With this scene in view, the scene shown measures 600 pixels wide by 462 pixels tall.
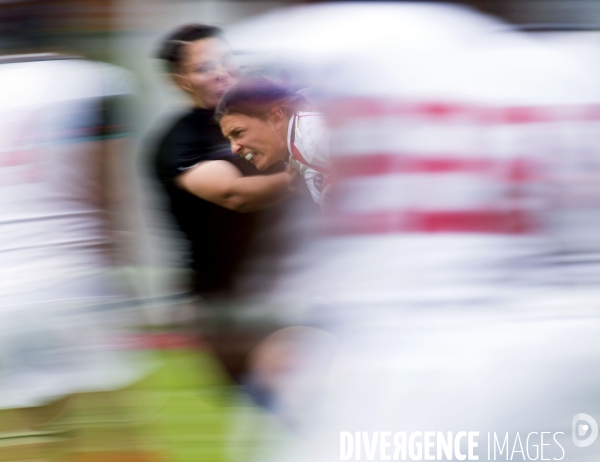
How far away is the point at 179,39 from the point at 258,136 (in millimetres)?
334

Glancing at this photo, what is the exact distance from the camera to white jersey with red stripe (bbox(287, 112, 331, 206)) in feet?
4.99

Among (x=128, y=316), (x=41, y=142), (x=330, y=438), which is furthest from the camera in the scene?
(x=128, y=316)

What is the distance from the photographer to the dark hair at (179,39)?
182cm

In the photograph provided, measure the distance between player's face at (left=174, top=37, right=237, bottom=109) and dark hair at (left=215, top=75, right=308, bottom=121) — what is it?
34mm

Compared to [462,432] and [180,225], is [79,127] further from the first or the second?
[462,432]

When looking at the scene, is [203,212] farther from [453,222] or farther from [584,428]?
[584,428]

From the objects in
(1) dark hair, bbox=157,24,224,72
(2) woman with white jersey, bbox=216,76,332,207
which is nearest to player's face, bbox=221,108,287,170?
(2) woman with white jersey, bbox=216,76,332,207

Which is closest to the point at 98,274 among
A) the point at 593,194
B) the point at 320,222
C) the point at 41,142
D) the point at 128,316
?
the point at 128,316

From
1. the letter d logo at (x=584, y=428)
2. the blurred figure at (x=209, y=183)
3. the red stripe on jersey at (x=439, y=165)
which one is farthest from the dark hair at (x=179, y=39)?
the letter d logo at (x=584, y=428)

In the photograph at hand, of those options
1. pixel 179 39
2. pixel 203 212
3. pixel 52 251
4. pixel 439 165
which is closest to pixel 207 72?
pixel 179 39

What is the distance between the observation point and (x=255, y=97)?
172cm

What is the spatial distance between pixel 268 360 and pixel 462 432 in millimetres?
494

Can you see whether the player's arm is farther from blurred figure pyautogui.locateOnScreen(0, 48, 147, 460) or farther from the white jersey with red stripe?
blurred figure pyautogui.locateOnScreen(0, 48, 147, 460)

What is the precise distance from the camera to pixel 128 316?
74.6 inches
